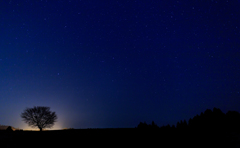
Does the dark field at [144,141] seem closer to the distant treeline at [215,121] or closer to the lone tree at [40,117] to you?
the distant treeline at [215,121]

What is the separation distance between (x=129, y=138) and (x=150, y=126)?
397cm

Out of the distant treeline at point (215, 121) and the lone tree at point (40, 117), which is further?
the lone tree at point (40, 117)

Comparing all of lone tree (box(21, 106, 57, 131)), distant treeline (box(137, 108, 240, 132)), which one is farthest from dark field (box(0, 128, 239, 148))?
lone tree (box(21, 106, 57, 131))

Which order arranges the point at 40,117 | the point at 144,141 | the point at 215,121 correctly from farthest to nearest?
the point at 40,117, the point at 215,121, the point at 144,141

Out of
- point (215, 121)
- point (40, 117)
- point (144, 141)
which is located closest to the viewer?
point (144, 141)

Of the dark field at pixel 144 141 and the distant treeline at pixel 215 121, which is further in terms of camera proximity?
the distant treeline at pixel 215 121

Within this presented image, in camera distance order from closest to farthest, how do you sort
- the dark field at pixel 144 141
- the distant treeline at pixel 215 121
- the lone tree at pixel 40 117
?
the dark field at pixel 144 141, the distant treeline at pixel 215 121, the lone tree at pixel 40 117

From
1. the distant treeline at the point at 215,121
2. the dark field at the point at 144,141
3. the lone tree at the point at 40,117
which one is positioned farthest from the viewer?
the lone tree at the point at 40,117

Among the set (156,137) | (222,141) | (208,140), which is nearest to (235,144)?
(222,141)

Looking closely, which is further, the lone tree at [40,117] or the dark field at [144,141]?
the lone tree at [40,117]

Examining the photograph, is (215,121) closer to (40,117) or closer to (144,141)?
(144,141)

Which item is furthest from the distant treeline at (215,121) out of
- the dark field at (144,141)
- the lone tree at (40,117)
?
the lone tree at (40,117)

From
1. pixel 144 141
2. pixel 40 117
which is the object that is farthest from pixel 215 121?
pixel 40 117

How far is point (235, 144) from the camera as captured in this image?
38.2ft
